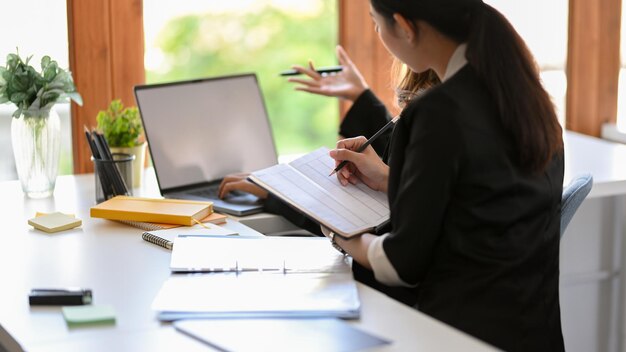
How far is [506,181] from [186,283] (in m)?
0.57

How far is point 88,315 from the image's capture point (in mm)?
1574

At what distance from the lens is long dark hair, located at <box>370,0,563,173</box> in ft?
5.49

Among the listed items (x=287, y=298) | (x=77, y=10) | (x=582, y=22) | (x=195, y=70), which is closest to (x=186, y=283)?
(x=287, y=298)

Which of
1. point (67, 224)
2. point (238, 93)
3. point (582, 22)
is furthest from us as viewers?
point (582, 22)

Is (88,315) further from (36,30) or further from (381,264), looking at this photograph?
(36,30)

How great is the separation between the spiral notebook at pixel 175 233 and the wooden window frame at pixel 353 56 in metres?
0.76

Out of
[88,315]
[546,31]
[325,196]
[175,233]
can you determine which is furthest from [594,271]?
A: [88,315]

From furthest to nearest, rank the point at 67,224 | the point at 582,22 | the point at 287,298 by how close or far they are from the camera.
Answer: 1. the point at 582,22
2. the point at 67,224
3. the point at 287,298

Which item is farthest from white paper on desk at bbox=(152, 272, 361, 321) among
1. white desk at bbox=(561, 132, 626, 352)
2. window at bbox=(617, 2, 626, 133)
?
window at bbox=(617, 2, 626, 133)

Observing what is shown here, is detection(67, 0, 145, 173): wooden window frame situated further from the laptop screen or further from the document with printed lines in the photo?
the document with printed lines

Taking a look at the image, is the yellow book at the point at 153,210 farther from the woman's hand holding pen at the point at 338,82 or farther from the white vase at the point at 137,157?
the woman's hand holding pen at the point at 338,82

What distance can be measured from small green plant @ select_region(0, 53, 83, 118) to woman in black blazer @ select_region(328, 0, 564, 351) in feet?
3.17

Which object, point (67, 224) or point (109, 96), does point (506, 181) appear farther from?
point (109, 96)

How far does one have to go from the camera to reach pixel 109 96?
2.75 metres
